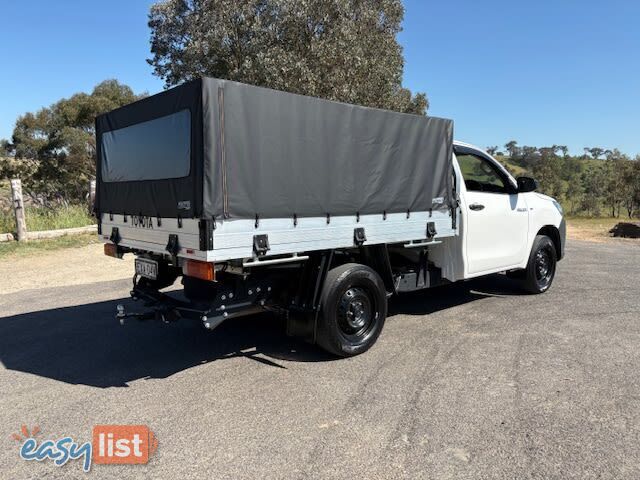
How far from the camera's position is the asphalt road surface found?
3.16 metres

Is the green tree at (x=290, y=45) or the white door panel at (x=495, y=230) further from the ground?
the green tree at (x=290, y=45)

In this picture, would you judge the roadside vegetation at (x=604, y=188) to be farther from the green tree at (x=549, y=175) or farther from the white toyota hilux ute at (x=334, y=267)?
the white toyota hilux ute at (x=334, y=267)

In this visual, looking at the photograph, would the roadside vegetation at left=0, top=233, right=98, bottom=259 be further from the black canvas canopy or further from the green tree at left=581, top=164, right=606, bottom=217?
the green tree at left=581, top=164, right=606, bottom=217

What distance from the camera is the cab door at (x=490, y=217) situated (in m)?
6.34

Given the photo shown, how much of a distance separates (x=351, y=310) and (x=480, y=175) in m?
2.95

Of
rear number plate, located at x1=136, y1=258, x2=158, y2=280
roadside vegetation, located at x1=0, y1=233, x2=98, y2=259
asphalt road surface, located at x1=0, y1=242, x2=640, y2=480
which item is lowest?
asphalt road surface, located at x1=0, y1=242, x2=640, y2=480

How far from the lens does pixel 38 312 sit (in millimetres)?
7023

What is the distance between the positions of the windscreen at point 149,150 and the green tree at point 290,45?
9.28 metres

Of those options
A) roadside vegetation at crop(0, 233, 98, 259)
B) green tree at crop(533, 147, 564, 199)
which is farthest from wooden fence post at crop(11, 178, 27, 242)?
green tree at crop(533, 147, 564, 199)

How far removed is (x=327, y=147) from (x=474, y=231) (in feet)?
8.20

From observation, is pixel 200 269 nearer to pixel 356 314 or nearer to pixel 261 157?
pixel 261 157

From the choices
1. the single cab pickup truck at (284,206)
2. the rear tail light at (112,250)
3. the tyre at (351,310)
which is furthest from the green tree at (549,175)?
the rear tail light at (112,250)

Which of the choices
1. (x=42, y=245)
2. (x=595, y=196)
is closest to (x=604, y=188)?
(x=595, y=196)

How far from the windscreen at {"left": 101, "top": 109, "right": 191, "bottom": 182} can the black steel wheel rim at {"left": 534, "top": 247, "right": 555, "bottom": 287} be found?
5437 mm
